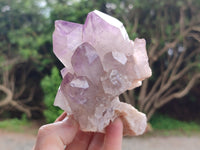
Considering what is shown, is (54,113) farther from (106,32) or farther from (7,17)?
(106,32)

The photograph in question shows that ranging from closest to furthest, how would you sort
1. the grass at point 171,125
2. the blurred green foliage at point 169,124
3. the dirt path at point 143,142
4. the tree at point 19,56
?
the dirt path at point 143,142, the grass at point 171,125, the blurred green foliage at point 169,124, the tree at point 19,56

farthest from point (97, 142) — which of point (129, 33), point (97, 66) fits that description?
point (129, 33)

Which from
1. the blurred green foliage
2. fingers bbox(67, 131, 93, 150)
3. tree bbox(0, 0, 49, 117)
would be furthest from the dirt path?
fingers bbox(67, 131, 93, 150)

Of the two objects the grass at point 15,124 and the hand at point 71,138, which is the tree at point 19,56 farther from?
the hand at point 71,138

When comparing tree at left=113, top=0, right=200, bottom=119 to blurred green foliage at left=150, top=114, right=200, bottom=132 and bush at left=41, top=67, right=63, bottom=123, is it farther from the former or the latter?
bush at left=41, top=67, right=63, bottom=123

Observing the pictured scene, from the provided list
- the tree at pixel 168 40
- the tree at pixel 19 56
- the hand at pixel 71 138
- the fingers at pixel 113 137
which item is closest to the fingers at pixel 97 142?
the hand at pixel 71 138

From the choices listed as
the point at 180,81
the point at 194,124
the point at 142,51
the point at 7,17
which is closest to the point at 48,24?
→ the point at 7,17
